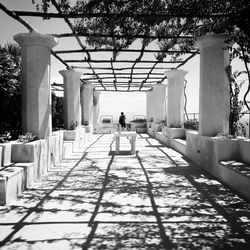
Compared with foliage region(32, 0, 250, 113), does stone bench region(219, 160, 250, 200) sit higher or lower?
lower

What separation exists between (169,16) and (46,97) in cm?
401

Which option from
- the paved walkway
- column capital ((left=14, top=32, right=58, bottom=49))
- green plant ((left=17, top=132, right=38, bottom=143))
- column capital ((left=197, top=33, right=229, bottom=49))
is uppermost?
column capital ((left=197, top=33, right=229, bottom=49))

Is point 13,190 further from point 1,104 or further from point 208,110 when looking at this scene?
point 208,110

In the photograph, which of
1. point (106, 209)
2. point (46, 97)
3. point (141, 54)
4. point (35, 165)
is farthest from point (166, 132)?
point (106, 209)

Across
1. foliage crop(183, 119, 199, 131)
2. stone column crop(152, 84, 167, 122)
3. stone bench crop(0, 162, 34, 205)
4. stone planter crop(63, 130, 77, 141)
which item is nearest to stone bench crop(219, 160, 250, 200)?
stone bench crop(0, 162, 34, 205)

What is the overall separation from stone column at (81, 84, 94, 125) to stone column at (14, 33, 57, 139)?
9.27 metres

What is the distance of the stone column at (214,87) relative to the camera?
743 centimetres

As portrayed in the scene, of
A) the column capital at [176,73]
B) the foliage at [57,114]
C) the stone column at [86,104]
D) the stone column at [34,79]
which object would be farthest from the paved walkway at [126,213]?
the stone column at [86,104]

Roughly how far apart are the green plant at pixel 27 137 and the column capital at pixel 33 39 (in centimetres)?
247

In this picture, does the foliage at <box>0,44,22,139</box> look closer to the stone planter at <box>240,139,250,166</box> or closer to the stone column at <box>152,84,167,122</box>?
the stone planter at <box>240,139,250,166</box>

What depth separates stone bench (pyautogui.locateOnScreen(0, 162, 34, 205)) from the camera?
4.56m

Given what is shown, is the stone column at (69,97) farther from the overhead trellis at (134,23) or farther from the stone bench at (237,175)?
the stone bench at (237,175)

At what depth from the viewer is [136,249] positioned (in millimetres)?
3115

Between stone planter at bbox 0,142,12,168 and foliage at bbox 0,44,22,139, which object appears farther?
foliage at bbox 0,44,22,139
